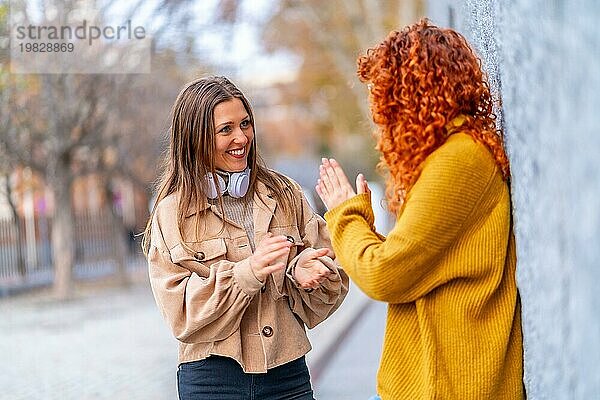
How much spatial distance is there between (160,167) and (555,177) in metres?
1.99

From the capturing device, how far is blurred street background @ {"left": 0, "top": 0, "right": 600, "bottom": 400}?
2.01 metres

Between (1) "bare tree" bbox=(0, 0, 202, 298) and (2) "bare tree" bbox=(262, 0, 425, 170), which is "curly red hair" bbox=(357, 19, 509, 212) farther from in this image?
(1) "bare tree" bbox=(0, 0, 202, 298)

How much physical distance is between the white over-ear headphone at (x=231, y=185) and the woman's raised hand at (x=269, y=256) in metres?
0.33

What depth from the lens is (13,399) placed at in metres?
10.1

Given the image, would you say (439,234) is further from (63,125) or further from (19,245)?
(19,245)

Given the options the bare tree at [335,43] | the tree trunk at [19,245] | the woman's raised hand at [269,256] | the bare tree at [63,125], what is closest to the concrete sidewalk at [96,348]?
the bare tree at [63,125]

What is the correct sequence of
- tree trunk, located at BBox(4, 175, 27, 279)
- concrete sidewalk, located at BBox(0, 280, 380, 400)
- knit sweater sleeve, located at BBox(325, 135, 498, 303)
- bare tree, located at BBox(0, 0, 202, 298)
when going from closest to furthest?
1. knit sweater sleeve, located at BBox(325, 135, 498, 303)
2. concrete sidewalk, located at BBox(0, 280, 380, 400)
3. bare tree, located at BBox(0, 0, 202, 298)
4. tree trunk, located at BBox(4, 175, 27, 279)

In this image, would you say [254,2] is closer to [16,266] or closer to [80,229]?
[80,229]

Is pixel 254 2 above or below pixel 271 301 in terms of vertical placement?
above

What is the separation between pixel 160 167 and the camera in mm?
3885

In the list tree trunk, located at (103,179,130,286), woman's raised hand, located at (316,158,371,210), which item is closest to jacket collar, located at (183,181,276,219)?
woman's raised hand, located at (316,158,371,210)

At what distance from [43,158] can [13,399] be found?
1180 centimetres

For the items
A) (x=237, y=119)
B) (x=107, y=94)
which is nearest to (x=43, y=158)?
(x=107, y=94)

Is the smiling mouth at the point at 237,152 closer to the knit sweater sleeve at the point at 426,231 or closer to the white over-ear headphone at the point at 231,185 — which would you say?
the white over-ear headphone at the point at 231,185
